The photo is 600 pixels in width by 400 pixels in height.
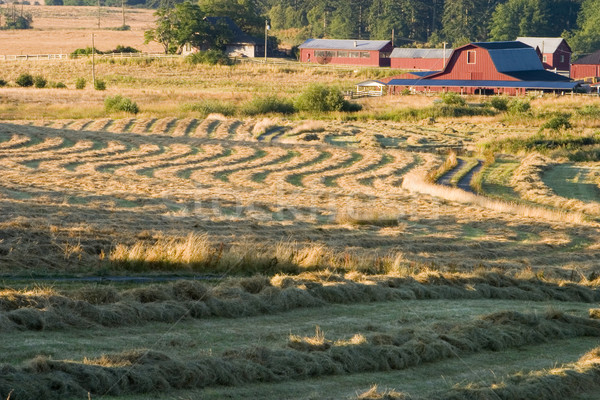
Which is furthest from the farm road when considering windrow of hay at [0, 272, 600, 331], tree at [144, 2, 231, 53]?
tree at [144, 2, 231, 53]

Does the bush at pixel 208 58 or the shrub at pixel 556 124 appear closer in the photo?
the shrub at pixel 556 124

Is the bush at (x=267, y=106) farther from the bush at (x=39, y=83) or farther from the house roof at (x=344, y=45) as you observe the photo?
the house roof at (x=344, y=45)

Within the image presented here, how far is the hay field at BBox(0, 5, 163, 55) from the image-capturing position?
131 meters

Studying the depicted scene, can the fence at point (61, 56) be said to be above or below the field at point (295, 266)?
above

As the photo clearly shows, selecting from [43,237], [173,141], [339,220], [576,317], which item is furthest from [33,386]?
[173,141]

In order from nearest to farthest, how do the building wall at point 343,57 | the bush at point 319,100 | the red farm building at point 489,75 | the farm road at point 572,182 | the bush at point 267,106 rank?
the farm road at point 572,182, the bush at point 267,106, the bush at point 319,100, the red farm building at point 489,75, the building wall at point 343,57

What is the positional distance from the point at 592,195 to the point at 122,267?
82.1 ft

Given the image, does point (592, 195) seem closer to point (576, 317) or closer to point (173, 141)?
point (173, 141)

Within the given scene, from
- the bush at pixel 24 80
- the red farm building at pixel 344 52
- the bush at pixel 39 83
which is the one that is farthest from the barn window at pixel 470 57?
the bush at pixel 24 80

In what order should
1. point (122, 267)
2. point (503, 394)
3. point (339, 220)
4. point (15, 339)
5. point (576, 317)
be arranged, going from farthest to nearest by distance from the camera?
1. point (339, 220)
2. point (122, 267)
3. point (576, 317)
4. point (15, 339)
5. point (503, 394)

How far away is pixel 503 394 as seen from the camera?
9453 millimetres

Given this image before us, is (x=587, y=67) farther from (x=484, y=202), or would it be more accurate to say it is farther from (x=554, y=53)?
(x=484, y=202)

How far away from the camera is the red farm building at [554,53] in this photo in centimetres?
11625

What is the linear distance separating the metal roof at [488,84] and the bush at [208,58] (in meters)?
28.5
